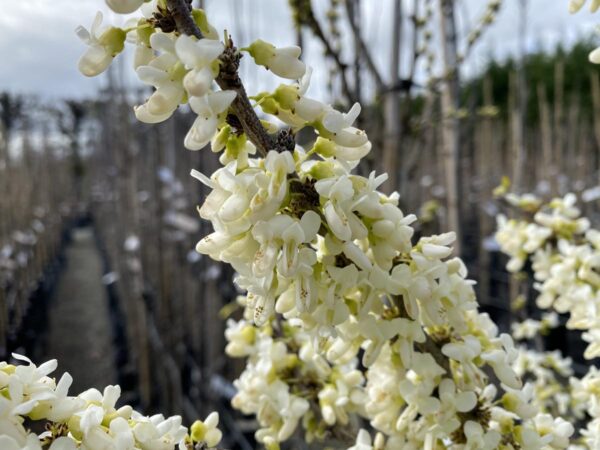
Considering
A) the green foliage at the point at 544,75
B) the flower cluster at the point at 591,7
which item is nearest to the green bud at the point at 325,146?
the flower cluster at the point at 591,7

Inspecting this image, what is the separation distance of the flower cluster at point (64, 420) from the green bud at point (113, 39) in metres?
0.27

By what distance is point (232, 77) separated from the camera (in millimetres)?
479

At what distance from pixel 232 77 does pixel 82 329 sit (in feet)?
18.2

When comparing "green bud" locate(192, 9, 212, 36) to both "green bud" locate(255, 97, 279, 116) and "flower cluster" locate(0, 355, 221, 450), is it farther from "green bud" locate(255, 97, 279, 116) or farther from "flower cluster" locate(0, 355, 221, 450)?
"flower cluster" locate(0, 355, 221, 450)

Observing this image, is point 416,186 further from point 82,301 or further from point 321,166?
point 321,166

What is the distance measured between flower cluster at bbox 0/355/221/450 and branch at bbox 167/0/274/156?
264 millimetres

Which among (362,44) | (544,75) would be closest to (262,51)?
(362,44)

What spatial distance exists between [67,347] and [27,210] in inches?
57.7

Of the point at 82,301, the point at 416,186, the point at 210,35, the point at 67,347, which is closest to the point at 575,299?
the point at 210,35

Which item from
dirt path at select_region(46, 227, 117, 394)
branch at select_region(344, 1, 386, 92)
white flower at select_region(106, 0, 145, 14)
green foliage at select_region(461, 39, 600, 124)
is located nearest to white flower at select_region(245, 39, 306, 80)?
white flower at select_region(106, 0, 145, 14)

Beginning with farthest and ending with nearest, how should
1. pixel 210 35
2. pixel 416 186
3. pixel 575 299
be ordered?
pixel 416 186 < pixel 575 299 < pixel 210 35

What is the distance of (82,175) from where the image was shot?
58.2 feet

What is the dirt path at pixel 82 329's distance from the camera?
425 cm

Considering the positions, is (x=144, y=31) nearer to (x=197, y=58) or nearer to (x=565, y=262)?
(x=197, y=58)
